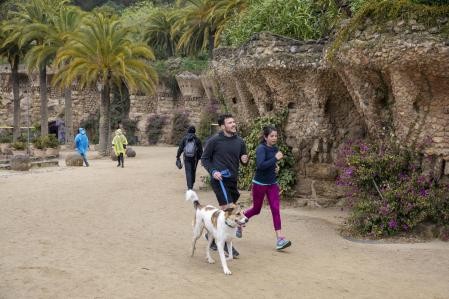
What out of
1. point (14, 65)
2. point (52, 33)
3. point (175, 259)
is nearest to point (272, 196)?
point (175, 259)

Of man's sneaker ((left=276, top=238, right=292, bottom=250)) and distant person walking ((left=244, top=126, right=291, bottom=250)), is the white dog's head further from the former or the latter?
man's sneaker ((left=276, top=238, right=292, bottom=250))

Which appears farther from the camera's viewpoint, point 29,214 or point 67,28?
point 67,28

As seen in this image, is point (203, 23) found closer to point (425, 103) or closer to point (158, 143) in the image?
point (158, 143)

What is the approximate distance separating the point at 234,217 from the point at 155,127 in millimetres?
30079

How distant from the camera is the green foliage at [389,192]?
833 cm

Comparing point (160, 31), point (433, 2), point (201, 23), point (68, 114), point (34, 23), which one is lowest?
point (68, 114)

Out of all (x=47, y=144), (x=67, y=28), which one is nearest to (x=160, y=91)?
(x=67, y=28)

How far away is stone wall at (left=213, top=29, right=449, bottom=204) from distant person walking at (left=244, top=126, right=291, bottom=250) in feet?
7.92

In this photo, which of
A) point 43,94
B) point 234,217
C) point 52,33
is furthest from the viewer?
point 43,94

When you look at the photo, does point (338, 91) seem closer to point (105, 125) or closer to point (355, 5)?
point (355, 5)

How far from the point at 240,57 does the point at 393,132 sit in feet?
13.1

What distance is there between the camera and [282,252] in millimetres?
7398

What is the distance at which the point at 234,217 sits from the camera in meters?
6.12

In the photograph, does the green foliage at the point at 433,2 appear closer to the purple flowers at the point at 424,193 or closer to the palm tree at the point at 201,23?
the purple flowers at the point at 424,193
